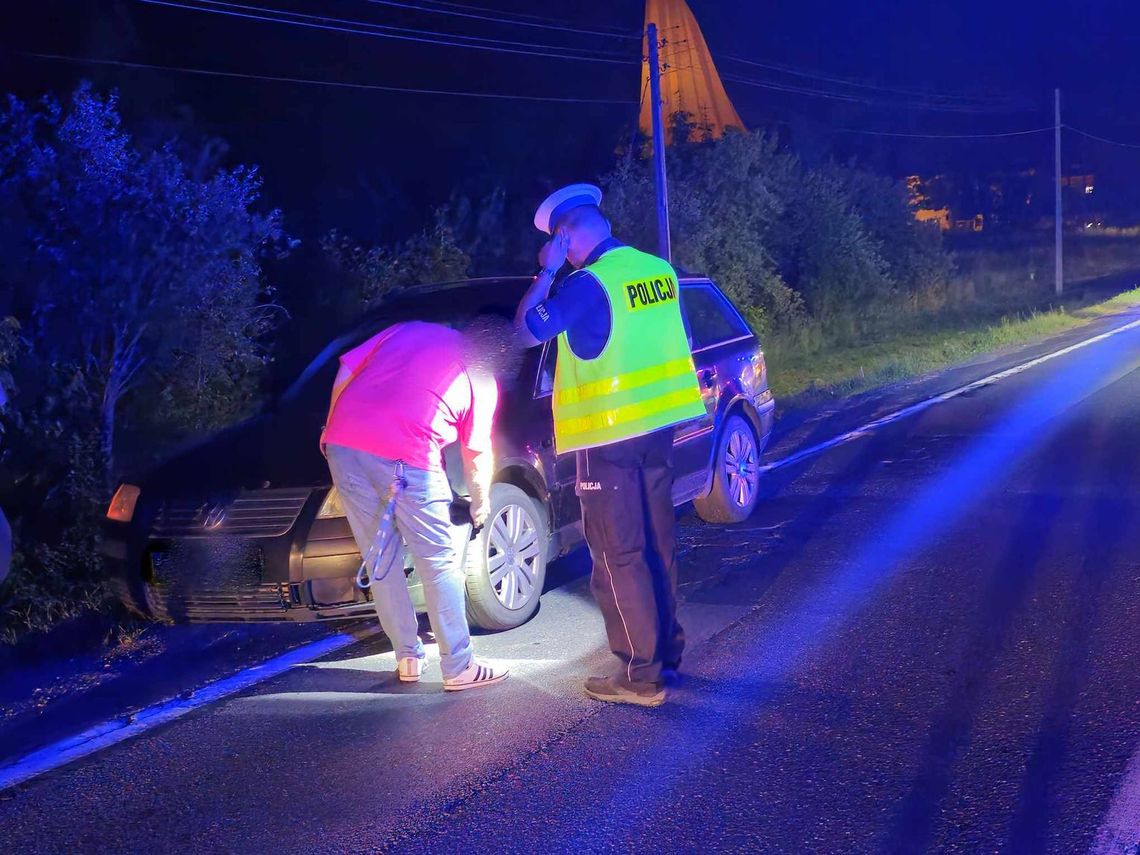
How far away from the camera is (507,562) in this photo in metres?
5.80

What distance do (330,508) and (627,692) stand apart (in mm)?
1569

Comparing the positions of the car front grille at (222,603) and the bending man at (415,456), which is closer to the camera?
the bending man at (415,456)

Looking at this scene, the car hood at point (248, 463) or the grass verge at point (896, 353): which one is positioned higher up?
the car hood at point (248, 463)

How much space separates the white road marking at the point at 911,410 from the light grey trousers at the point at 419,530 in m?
5.23

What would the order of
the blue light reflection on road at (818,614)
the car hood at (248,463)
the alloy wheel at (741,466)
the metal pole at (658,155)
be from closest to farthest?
the blue light reflection on road at (818,614), the car hood at (248,463), the alloy wheel at (741,466), the metal pole at (658,155)

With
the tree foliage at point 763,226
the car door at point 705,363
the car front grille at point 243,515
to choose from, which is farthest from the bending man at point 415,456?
the tree foliage at point 763,226

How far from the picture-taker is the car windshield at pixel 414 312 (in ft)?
21.7

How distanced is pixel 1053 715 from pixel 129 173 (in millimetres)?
7676

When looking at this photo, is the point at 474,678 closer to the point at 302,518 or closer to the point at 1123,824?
the point at 302,518

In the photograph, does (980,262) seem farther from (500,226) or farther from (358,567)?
(358,567)

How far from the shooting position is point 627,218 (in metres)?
20.6

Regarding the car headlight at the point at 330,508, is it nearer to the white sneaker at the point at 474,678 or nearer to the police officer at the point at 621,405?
the white sneaker at the point at 474,678

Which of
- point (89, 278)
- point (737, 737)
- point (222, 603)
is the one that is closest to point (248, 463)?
point (222, 603)

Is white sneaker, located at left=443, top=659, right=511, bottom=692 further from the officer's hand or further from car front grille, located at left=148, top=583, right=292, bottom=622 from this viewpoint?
the officer's hand
